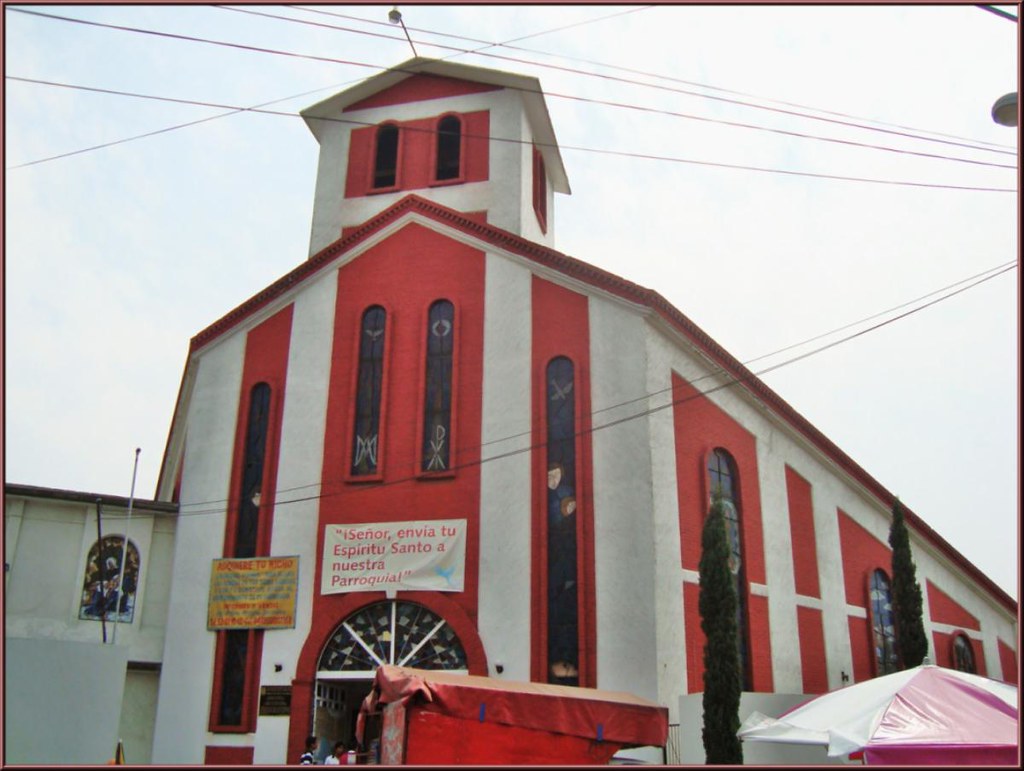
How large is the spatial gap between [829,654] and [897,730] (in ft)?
38.1

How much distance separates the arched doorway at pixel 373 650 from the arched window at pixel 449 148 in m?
11.1

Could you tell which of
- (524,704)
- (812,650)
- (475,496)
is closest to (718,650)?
(524,704)

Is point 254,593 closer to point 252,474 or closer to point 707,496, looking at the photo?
point 252,474

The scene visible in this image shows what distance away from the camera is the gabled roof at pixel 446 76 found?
80.2 feet

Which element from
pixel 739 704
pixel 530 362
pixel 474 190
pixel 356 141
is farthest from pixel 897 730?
pixel 356 141

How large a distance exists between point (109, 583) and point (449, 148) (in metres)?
12.9

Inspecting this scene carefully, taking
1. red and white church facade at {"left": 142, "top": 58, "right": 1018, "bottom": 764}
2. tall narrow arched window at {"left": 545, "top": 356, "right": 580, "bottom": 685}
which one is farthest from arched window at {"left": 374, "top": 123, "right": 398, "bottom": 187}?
tall narrow arched window at {"left": 545, "top": 356, "right": 580, "bottom": 685}

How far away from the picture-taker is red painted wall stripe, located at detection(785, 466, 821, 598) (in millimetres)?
21406

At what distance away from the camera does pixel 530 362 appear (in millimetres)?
19234

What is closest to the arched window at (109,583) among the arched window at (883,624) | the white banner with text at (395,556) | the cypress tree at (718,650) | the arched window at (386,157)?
the white banner with text at (395,556)

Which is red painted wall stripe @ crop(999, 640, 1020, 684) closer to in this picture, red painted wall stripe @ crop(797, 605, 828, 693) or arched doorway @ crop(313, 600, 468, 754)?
red painted wall stripe @ crop(797, 605, 828, 693)

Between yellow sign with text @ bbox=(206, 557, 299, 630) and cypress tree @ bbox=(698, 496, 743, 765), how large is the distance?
26.5 ft

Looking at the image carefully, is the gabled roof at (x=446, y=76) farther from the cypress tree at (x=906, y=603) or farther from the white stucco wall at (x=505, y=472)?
the cypress tree at (x=906, y=603)

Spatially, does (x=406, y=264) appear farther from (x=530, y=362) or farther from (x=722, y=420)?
(x=722, y=420)
